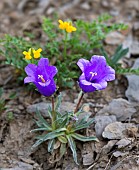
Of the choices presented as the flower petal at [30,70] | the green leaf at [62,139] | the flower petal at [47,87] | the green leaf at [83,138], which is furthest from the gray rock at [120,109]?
the flower petal at [30,70]

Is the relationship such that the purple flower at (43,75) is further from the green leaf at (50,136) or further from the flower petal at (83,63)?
the green leaf at (50,136)

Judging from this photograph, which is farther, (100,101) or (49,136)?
(100,101)

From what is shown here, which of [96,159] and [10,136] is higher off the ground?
[10,136]

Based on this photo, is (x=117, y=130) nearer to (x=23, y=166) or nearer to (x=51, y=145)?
(x=51, y=145)

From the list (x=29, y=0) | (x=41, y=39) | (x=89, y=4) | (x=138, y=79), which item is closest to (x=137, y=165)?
(x=138, y=79)

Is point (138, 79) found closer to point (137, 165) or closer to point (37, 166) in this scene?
point (137, 165)

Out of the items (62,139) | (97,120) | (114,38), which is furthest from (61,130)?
(114,38)

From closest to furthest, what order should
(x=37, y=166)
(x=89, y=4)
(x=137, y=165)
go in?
1. (x=137, y=165)
2. (x=37, y=166)
3. (x=89, y=4)

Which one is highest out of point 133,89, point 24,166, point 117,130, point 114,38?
point 114,38
